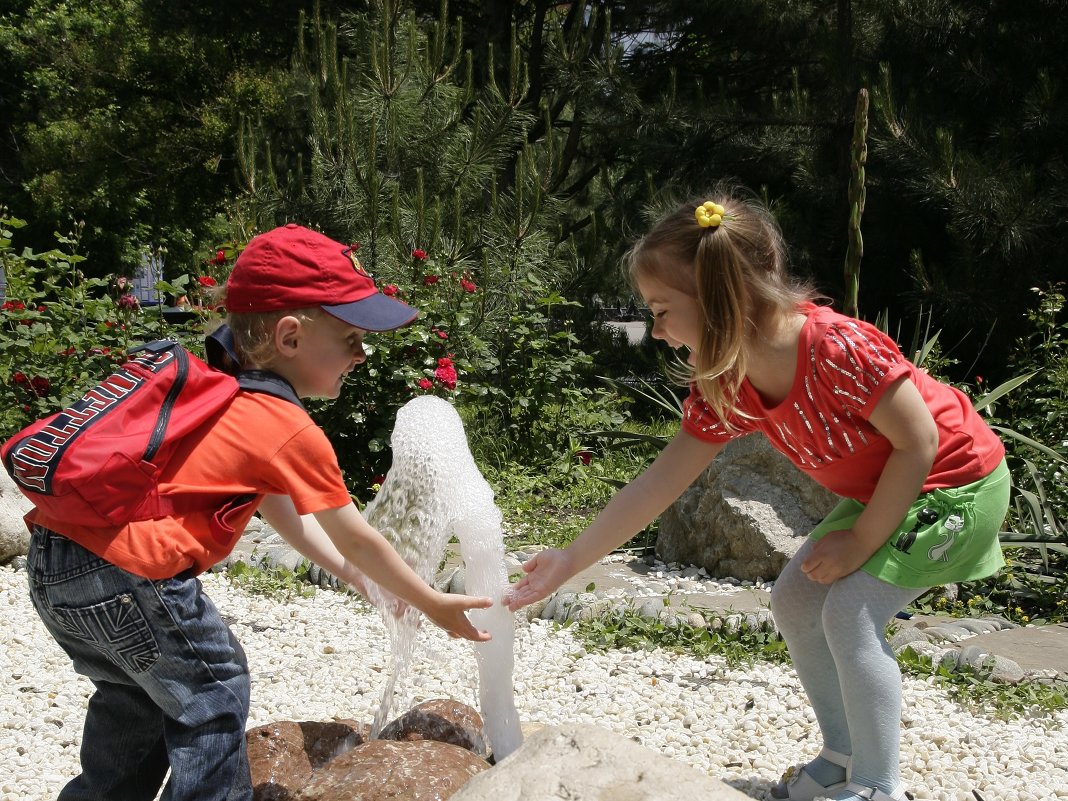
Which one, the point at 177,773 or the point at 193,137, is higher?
the point at 177,773

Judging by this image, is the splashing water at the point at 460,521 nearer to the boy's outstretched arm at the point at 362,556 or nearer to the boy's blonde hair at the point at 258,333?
the boy's outstretched arm at the point at 362,556

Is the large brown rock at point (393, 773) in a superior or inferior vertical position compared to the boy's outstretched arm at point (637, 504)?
inferior

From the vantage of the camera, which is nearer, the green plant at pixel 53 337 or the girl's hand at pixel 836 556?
the girl's hand at pixel 836 556

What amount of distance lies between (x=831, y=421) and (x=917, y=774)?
1028 millimetres

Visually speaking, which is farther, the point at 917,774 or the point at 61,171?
the point at 61,171

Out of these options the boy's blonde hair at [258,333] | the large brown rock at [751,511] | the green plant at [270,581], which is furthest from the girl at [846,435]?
the green plant at [270,581]

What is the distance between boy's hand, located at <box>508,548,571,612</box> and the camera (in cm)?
217

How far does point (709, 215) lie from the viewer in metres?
2.03

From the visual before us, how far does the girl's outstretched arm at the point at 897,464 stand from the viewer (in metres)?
1.93

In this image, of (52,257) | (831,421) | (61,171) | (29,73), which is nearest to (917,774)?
(831,421)

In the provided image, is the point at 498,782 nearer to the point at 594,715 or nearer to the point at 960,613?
the point at 594,715

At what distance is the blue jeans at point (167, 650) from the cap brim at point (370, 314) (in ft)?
1.75

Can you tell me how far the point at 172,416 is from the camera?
65.9 inches

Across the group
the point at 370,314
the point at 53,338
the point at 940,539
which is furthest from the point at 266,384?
the point at 53,338
